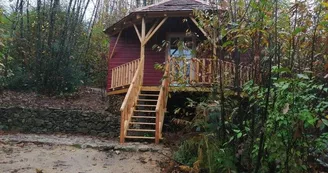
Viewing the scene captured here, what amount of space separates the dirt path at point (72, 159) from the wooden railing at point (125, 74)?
3406 mm

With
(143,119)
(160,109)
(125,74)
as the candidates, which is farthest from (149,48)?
(160,109)

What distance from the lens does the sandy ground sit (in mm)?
5289

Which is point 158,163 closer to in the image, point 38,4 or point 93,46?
point 38,4

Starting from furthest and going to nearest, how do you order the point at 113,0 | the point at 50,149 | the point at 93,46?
the point at 113,0, the point at 93,46, the point at 50,149

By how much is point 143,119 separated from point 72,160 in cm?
364

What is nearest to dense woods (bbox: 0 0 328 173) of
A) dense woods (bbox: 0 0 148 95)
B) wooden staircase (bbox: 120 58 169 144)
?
wooden staircase (bbox: 120 58 169 144)

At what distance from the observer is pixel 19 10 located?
14.0m

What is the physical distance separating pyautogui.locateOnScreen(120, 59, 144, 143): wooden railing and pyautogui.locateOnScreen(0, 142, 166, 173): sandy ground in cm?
102

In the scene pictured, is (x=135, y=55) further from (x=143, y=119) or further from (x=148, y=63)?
(x=143, y=119)

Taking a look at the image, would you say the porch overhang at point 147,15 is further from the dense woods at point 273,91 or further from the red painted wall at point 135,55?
the dense woods at point 273,91

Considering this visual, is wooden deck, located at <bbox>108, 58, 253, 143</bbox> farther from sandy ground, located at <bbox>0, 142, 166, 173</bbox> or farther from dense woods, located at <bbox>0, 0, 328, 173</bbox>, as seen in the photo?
sandy ground, located at <bbox>0, 142, 166, 173</bbox>

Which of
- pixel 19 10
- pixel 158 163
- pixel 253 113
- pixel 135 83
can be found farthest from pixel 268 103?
pixel 19 10

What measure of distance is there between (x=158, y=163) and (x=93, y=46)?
12.0 metres

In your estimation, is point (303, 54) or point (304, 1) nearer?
point (304, 1)
